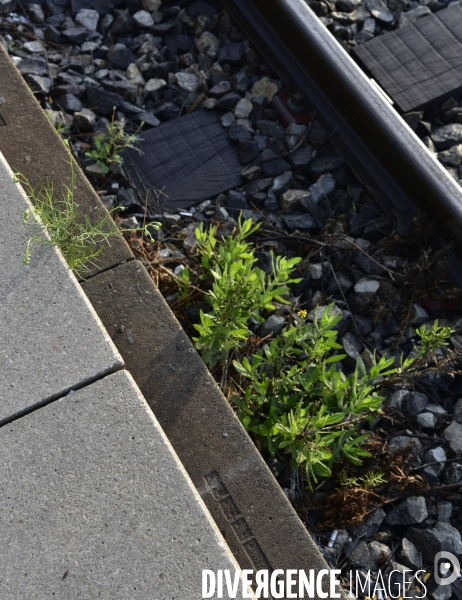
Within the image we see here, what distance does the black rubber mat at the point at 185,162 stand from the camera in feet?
13.4

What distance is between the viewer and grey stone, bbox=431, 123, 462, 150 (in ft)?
13.2

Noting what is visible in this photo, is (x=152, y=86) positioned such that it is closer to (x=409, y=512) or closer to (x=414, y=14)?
(x=414, y=14)

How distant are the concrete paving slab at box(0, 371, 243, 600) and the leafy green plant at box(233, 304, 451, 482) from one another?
0.61 metres

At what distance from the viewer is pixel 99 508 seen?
2.64 m

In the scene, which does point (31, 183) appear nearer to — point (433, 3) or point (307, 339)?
point (307, 339)

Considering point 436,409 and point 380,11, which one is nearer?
point 436,409

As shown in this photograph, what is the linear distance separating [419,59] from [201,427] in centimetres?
283

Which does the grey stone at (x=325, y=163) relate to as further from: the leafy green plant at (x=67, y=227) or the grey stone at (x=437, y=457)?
the grey stone at (x=437, y=457)

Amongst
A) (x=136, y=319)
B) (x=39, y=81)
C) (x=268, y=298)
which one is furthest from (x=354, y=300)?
(x=39, y=81)

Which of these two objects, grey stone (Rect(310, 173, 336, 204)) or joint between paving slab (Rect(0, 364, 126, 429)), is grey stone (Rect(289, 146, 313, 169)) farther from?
joint between paving slab (Rect(0, 364, 126, 429))

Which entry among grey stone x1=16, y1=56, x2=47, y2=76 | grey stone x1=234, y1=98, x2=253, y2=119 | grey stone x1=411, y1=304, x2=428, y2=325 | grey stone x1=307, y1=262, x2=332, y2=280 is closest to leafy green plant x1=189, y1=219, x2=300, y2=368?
grey stone x1=307, y1=262, x2=332, y2=280

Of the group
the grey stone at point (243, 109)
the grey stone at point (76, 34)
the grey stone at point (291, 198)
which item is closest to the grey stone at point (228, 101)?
the grey stone at point (243, 109)

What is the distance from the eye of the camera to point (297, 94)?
428 cm

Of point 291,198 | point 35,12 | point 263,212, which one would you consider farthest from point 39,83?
point 291,198
